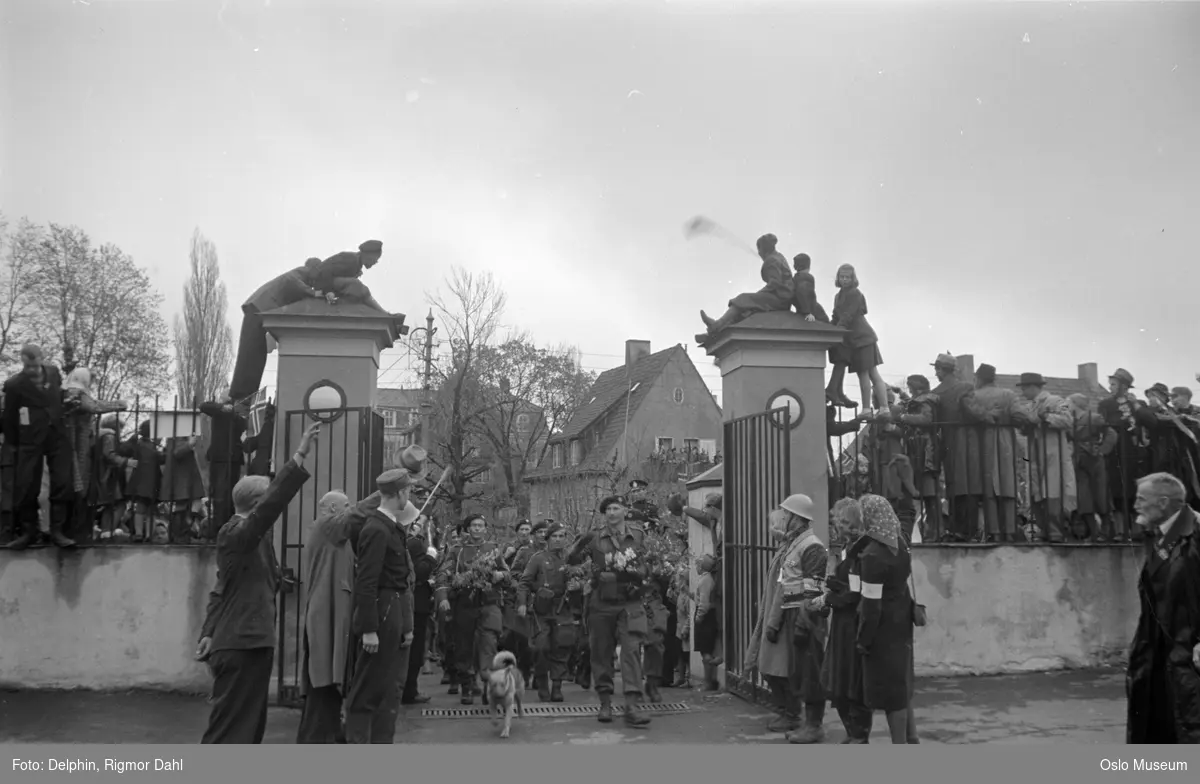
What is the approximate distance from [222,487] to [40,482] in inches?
63.1

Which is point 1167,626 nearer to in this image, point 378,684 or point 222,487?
point 378,684

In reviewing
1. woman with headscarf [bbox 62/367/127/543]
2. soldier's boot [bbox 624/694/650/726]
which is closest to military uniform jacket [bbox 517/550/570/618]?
soldier's boot [bbox 624/694/650/726]

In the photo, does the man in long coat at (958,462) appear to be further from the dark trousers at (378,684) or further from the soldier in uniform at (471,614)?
the dark trousers at (378,684)

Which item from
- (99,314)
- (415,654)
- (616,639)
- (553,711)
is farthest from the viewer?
(99,314)

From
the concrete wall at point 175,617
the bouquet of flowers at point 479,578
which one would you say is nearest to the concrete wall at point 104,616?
the concrete wall at point 175,617

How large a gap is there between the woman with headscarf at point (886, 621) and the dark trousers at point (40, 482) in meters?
7.11

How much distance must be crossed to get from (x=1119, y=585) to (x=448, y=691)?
23.1 feet

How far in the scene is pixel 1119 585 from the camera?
977cm

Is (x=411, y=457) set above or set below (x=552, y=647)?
above

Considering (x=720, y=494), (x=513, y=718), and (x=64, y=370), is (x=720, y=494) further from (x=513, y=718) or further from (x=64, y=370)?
(x=64, y=370)

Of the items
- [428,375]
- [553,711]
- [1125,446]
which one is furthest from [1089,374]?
[553,711]

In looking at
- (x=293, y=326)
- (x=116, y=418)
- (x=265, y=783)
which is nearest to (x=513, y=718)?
(x=265, y=783)

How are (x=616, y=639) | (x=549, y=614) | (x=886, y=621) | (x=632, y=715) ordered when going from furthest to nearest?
1. (x=549, y=614)
2. (x=616, y=639)
3. (x=632, y=715)
4. (x=886, y=621)

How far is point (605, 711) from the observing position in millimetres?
8297
